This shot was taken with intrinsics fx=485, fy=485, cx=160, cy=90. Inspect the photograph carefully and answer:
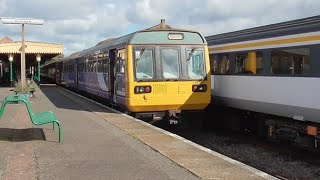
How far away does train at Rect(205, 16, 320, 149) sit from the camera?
973 centimetres

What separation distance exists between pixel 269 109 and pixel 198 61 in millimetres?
3013

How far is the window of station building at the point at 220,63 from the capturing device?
13695mm

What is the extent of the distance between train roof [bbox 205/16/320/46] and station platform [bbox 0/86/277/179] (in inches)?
128

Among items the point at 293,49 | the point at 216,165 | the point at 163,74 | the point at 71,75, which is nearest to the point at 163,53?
the point at 163,74

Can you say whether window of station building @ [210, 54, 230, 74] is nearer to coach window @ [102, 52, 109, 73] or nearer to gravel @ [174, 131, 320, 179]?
gravel @ [174, 131, 320, 179]

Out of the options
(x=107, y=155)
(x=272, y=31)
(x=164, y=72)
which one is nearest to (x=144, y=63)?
(x=164, y=72)

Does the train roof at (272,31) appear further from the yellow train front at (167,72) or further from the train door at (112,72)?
the train door at (112,72)

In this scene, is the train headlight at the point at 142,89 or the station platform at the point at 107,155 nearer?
→ the station platform at the point at 107,155

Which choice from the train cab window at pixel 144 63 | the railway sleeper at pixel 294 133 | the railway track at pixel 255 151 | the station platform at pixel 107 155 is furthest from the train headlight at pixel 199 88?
the railway sleeper at pixel 294 133

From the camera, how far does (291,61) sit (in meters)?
10.3

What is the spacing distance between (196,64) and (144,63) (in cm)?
153

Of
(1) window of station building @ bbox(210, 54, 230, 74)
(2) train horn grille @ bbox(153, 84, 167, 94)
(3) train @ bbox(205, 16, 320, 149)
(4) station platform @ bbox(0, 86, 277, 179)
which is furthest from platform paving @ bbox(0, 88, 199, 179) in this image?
(1) window of station building @ bbox(210, 54, 230, 74)

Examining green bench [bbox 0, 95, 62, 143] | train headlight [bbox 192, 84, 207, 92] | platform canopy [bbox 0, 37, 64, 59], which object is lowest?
green bench [bbox 0, 95, 62, 143]

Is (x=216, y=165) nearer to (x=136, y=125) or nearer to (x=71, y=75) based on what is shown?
(x=136, y=125)
